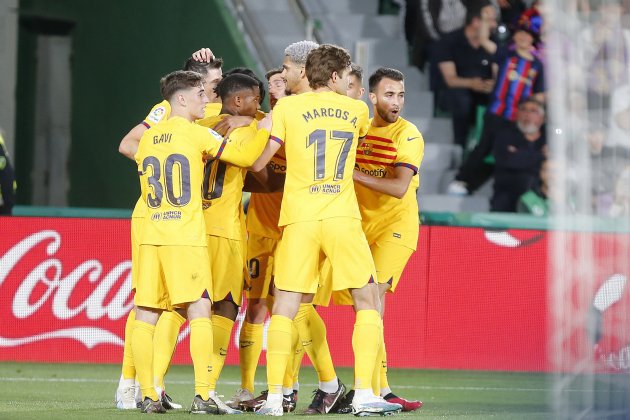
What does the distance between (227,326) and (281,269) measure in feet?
2.33

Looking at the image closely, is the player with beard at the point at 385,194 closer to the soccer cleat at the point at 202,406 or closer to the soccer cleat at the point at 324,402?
the soccer cleat at the point at 324,402

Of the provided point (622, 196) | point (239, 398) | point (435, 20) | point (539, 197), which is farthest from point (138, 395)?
point (435, 20)

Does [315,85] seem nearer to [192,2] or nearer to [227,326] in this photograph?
[227,326]

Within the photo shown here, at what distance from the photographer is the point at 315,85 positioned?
287 inches

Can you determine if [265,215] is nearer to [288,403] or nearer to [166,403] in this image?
[288,403]

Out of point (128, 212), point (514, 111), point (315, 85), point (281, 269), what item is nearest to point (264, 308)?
point (281, 269)

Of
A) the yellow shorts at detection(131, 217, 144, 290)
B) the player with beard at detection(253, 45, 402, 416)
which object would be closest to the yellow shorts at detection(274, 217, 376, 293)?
the player with beard at detection(253, 45, 402, 416)

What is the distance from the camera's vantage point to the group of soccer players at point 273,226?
7160 mm

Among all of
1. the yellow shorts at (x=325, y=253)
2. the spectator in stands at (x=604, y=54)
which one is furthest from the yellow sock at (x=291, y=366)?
the spectator in stands at (x=604, y=54)

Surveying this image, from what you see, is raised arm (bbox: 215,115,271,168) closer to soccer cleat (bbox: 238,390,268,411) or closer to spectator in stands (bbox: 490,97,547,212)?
soccer cleat (bbox: 238,390,268,411)

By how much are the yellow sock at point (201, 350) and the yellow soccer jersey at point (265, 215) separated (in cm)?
105

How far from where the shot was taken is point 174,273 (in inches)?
285

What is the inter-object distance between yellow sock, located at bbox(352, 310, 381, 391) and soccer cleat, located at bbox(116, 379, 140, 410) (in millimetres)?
1488

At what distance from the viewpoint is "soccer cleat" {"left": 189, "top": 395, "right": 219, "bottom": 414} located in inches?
283
